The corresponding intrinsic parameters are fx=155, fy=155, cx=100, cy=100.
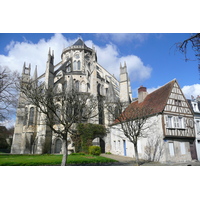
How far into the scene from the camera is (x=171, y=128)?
12039 millimetres

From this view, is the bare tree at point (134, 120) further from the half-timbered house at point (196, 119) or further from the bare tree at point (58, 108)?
the half-timbered house at point (196, 119)

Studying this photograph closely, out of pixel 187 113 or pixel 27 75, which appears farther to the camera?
pixel 27 75

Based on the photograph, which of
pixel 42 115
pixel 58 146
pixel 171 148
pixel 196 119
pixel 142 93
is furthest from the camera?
pixel 58 146

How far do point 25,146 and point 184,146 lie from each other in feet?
60.2

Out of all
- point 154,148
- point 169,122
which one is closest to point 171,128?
point 169,122

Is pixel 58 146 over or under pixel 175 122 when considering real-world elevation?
under

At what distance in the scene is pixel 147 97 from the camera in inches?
639

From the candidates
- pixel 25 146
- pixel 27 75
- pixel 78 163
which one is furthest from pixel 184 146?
pixel 27 75

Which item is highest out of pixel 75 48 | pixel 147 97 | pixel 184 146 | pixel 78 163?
pixel 75 48

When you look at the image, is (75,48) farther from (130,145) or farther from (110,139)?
(130,145)

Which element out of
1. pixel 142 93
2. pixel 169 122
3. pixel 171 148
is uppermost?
pixel 142 93

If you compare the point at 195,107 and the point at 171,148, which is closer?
the point at 171,148

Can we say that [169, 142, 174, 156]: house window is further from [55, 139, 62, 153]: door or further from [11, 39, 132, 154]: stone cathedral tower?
[55, 139, 62, 153]: door

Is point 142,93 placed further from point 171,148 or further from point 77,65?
point 77,65
